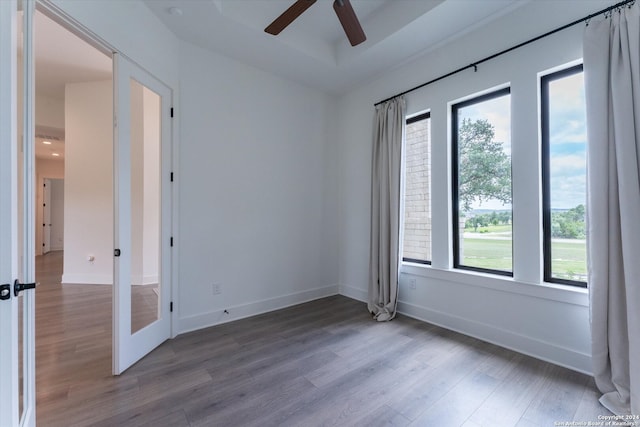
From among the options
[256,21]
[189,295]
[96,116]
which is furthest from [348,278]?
[96,116]

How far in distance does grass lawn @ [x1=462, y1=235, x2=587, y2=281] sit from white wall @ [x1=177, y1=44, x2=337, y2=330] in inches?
79.9

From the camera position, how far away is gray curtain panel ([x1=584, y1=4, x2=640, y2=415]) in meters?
1.80

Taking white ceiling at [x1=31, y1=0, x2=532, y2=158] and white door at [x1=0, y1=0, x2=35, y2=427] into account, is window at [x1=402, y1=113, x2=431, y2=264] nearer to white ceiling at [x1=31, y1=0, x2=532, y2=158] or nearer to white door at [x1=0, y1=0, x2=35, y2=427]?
white ceiling at [x1=31, y1=0, x2=532, y2=158]

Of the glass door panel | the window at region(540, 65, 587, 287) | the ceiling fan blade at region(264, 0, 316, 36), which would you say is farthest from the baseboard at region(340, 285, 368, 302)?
the ceiling fan blade at region(264, 0, 316, 36)

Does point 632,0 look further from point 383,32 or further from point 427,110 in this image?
point 383,32

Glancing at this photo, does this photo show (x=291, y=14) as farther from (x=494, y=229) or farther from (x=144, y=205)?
(x=494, y=229)

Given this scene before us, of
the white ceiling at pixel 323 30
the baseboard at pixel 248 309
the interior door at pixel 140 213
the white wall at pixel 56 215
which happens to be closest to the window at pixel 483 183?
the white ceiling at pixel 323 30

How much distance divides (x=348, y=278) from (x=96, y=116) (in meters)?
5.26

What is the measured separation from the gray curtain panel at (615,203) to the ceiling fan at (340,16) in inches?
69.3

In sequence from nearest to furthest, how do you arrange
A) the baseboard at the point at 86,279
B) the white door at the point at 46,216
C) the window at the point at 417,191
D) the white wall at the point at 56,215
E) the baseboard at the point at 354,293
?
the window at the point at 417,191 → the baseboard at the point at 354,293 → the baseboard at the point at 86,279 → the white door at the point at 46,216 → the white wall at the point at 56,215

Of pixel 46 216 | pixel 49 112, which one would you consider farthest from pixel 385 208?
pixel 46 216

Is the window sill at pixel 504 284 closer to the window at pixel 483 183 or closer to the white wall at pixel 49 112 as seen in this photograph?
the window at pixel 483 183

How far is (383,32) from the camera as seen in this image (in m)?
2.94

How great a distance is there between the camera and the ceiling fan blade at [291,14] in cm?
203
